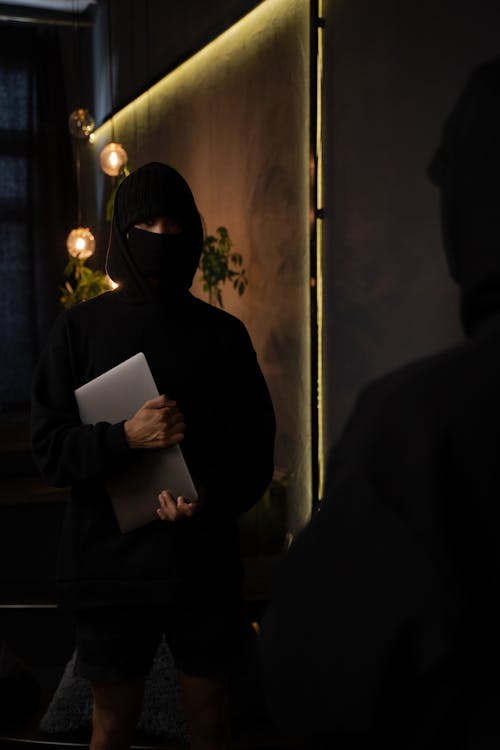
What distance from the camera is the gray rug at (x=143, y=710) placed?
7.43ft

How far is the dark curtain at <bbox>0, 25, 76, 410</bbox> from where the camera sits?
732 cm

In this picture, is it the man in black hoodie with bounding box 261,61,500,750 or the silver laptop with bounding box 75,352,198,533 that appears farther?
the silver laptop with bounding box 75,352,198,533

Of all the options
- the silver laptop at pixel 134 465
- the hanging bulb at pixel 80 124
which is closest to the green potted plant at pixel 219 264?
the hanging bulb at pixel 80 124

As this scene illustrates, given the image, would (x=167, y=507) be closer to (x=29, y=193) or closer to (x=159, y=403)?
(x=159, y=403)

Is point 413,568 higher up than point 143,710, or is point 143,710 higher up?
point 413,568

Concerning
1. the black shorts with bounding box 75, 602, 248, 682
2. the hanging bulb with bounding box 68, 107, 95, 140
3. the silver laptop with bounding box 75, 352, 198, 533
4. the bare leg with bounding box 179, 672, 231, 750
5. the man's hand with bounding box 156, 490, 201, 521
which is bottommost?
the bare leg with bounding box 179, 672, 231, 750

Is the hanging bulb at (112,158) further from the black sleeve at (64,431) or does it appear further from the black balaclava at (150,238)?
the black sleeve at (64,431)

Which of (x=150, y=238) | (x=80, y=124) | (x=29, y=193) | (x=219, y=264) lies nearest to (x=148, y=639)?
(x=150, y=238)

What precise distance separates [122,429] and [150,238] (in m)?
0.36

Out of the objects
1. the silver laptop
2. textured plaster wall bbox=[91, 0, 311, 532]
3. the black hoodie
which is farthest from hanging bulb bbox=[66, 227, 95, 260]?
the silver laptop

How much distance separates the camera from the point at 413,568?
550 millimetres

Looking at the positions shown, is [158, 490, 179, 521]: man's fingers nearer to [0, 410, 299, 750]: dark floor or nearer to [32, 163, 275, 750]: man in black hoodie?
[32, 163, 275, 750]: man in black hoodie

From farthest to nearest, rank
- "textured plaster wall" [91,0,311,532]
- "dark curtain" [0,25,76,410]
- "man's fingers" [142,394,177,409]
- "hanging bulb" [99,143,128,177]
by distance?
"dark curtain" [0,25,76,410], "hanging bulb" [99,143,128,177], "textured plaster wall" [91,0,311,532], "man's fingers" [142,394,177,409]

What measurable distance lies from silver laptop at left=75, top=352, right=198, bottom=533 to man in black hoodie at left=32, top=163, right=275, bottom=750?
1.0 inches
